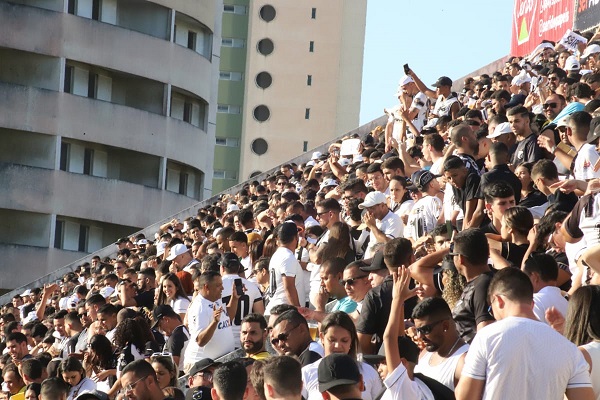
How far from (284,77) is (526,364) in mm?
77073

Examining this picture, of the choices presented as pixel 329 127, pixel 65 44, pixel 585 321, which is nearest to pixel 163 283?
pixel 585 321

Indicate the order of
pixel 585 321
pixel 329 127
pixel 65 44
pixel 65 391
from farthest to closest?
pixel 329 127 < pixel 65 44 < pixel 65 391 < pixel 585 321

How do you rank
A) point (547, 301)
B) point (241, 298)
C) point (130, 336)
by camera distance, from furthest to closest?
point (241, 298) → point (130, 336) → point (547, 301)

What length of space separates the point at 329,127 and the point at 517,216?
73.4m

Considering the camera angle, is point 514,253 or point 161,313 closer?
point 514,253

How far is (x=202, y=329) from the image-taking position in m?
12.3

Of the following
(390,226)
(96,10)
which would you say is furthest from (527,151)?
(96,10)

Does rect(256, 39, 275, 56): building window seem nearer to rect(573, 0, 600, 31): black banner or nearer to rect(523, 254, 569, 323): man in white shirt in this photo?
rect(573, 0, 600, 31): black banner

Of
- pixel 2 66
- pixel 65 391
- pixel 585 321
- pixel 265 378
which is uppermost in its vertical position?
pixel 2 66

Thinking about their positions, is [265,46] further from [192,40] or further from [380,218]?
[380,218]

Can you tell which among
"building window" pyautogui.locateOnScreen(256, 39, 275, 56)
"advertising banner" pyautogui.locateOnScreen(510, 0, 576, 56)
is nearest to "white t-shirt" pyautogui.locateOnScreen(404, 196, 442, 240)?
"advertising banner" pyautogui.locateOnScreen(510, 0, 576, 56)

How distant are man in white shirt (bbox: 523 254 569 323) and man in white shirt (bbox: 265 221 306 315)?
4.57 meters

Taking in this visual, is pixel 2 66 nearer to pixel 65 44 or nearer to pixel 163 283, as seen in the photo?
pixel 65 44

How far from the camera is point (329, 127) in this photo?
8275 centimetres
